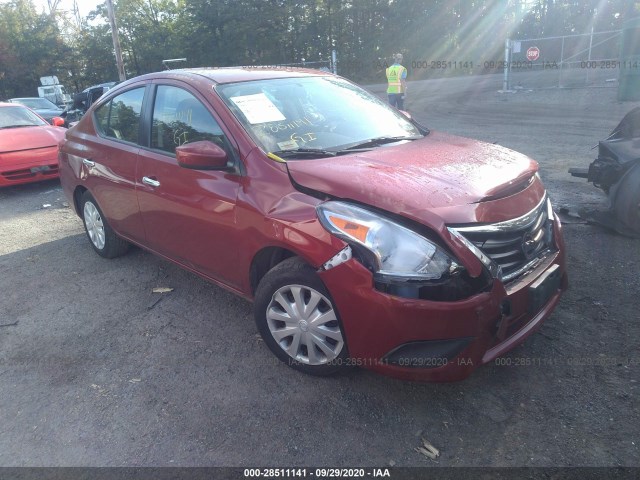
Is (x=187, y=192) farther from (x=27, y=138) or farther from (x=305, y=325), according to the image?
(x=27, y=138)

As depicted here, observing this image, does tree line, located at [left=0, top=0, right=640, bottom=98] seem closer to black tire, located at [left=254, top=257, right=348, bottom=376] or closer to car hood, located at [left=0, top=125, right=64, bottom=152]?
car hood, located at [left=0, top=125, right=64, bottom=152]

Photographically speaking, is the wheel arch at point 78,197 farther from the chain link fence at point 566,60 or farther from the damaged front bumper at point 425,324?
the chain link fence at point 566,60

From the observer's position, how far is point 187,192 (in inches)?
140

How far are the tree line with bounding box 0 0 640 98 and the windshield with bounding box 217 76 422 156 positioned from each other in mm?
35973

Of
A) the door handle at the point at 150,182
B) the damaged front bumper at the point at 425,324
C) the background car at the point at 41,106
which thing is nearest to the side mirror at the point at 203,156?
the door handle at the point at 150,182

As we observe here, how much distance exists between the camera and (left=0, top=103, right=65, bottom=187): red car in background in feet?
26.6

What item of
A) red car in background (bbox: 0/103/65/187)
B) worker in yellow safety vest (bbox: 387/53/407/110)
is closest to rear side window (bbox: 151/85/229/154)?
red car in background (bbox: 0/103/65/187)

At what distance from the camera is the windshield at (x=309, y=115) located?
3.36 meters

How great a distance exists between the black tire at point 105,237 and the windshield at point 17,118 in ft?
16.5

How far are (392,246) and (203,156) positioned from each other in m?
1.34

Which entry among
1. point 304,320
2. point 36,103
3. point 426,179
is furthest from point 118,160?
point 36,103

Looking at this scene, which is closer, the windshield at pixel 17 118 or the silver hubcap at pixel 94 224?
the silver hubcap at pixel 94 224

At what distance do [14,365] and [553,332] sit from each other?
356 cm

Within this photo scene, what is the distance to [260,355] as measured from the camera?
3.36 metres
